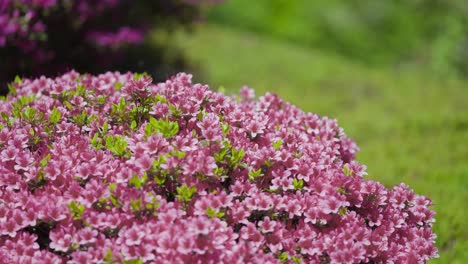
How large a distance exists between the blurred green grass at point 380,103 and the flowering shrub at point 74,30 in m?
1.17

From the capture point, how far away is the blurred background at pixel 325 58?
593 cm

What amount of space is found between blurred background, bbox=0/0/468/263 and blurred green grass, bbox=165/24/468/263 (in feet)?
0.05

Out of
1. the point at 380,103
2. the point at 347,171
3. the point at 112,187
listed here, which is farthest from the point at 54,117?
the point at 380,103

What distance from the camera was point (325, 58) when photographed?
425 inches

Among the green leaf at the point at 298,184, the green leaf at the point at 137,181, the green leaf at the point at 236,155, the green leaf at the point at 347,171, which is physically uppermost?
the green leaf at the point at 347,171

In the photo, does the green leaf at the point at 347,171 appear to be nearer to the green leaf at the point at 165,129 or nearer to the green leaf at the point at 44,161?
the green leaf at the point at 165,129

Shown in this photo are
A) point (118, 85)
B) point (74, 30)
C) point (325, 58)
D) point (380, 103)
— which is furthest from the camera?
point (325, 58)

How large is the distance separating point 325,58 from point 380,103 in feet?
8.44

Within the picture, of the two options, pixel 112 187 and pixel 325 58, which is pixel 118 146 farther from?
pixel 325 58

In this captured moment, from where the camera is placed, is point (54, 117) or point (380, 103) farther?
point (380, 103)

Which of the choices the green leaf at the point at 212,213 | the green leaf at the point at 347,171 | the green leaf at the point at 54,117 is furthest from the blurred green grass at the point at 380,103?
the green leaf at the point at 54,117

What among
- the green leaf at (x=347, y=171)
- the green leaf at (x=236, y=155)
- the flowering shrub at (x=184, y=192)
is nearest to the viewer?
the flowering shrub at (x=184, y=192)

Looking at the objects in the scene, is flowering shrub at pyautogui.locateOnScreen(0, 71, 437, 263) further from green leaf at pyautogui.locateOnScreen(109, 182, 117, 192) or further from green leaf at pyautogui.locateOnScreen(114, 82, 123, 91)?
green leaf at pyautogui.locateOnScreen(114, 82, 123, 91)

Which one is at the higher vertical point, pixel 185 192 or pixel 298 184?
pixel 298 184
